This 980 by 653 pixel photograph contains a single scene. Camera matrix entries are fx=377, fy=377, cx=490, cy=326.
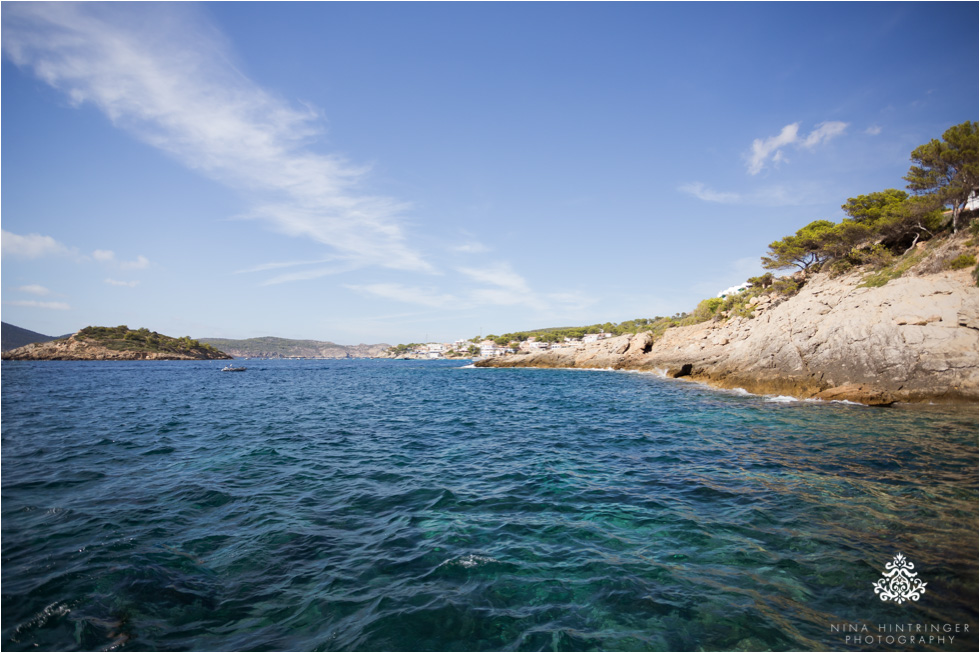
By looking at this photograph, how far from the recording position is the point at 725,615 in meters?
5.30

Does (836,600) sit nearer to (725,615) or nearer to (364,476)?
(725,615)

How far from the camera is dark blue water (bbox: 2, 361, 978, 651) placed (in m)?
5.20

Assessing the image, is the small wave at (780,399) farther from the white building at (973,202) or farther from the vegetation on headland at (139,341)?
the vegetation on headland at (139,341)

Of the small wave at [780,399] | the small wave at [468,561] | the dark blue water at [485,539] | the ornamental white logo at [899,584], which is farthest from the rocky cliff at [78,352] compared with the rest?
the ornamental white logo at [899,584]

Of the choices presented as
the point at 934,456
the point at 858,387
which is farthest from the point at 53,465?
the point at 858,387

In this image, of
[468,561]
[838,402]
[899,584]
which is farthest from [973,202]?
[468,561]

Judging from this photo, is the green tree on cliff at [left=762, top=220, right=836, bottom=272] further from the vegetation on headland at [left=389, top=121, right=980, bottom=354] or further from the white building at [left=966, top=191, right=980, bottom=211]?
the white building at [left=966, top=191, right=980, bottom=211]

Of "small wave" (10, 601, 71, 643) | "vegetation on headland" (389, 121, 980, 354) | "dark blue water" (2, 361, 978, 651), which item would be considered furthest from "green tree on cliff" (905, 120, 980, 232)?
"small wave" (10, 601, 71, 643)

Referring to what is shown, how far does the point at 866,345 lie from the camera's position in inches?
954

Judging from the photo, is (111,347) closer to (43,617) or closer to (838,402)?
(43,617)

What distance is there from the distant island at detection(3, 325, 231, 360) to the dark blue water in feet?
501

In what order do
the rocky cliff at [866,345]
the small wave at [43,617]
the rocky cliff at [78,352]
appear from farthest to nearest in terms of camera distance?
the rocky cliff at [78,352] → the rocky cliff at [866,345] → the small wave at [43,617]

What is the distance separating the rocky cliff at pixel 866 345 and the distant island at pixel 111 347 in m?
169

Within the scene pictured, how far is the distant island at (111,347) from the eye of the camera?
11894 cm
